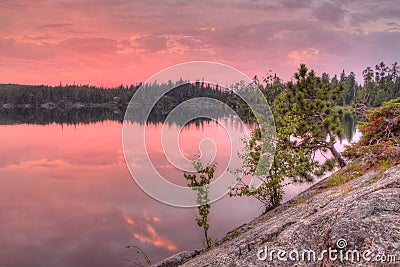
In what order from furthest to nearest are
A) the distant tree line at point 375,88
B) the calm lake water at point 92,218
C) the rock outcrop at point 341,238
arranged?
1. the distant tree line at point 375,88
2. the calm lake water at point 92,218
3. the rock outcrop at point 341,238

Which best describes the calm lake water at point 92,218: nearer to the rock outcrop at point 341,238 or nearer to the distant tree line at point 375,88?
the rock outcrop at point 341,238

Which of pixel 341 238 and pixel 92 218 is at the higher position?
pixel 341 238

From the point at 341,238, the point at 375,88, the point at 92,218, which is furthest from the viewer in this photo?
the point at 375,88

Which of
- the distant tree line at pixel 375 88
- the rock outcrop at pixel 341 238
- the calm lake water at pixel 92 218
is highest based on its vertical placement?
the distant tree line at pixel 375 88

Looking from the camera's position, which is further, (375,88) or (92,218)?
(375,88)

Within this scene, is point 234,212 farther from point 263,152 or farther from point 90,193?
point 90,193

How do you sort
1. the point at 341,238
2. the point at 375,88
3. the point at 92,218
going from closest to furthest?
the point at 341,238, the point at 92,218, the point at 375,88

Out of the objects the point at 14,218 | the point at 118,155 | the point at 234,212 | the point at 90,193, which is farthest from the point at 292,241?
the point at 118,155

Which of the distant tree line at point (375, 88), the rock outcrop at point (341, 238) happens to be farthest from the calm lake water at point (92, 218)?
the distant tree line at point (375, 88)


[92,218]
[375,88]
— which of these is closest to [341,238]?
[92,218]

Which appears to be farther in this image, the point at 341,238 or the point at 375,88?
the point at 375,88

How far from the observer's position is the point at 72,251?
18.2 m

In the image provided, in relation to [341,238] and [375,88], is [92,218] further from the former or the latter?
[375,88]

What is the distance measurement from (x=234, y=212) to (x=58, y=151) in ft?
134
